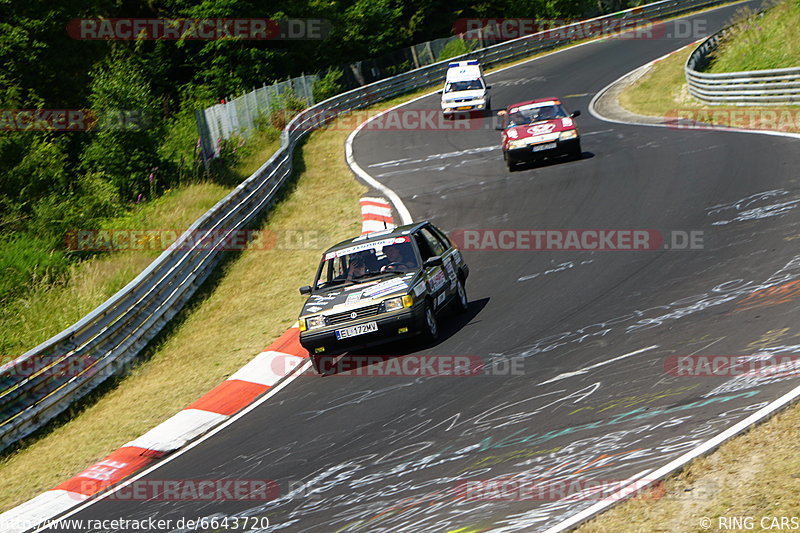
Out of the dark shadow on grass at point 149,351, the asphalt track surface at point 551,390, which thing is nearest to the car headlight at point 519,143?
the asphalt track surface at point 551,390

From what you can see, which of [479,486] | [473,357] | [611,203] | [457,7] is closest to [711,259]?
[473,357]

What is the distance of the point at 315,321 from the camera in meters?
10.9

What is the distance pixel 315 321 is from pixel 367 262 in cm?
128

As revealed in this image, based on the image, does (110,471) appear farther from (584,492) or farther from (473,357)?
(584,492)

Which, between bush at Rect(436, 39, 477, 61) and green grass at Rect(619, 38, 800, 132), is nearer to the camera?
green grass at Rect(619, 38, 800, 132)

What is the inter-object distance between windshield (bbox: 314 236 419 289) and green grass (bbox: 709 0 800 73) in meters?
20.2

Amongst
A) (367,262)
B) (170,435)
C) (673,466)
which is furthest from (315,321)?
(673,466)

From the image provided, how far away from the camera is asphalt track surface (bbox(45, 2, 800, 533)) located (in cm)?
664

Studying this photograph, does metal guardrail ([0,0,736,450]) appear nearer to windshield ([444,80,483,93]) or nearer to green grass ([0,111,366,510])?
green grass ([0,111,366,510])

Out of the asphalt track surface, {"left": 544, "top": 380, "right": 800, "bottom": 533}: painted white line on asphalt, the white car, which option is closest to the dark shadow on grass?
the asphalt track surface

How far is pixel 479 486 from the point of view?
259 inches

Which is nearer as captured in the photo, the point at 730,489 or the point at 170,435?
the point at 730,489

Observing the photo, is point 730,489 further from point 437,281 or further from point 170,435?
point 170,435

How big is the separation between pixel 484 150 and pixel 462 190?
5.30 m
